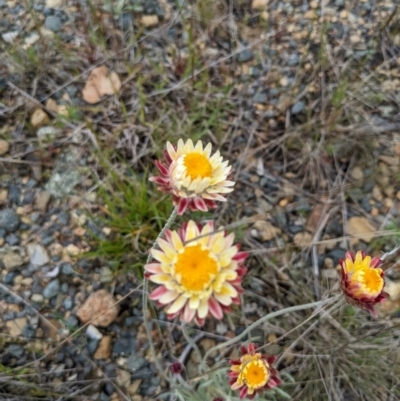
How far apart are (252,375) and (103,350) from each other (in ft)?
2.81

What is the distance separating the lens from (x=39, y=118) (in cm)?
287

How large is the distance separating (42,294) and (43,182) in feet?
2.02

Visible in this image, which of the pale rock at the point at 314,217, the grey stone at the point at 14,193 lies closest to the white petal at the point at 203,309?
the pale rock at the point at 314,217

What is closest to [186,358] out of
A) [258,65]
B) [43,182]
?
[43,182]

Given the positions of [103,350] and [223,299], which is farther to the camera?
[103,350]

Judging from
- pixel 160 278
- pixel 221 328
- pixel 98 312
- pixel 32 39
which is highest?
pixel 32 39

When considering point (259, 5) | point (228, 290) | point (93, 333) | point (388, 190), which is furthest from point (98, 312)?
point (259, 5)

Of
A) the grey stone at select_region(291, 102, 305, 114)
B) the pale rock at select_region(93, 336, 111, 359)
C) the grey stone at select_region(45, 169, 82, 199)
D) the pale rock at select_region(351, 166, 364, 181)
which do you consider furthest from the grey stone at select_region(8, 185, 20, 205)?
the pale rock at select_region(351, 166, 364, 181)

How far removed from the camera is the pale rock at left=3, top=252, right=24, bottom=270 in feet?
8.29

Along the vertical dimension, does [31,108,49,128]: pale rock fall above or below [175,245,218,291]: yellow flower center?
below

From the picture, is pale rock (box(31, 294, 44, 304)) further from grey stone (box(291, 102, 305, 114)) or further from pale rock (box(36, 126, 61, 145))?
grey stone (box(291, 102, 305, 114))

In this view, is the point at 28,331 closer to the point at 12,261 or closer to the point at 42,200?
the point at 12,261

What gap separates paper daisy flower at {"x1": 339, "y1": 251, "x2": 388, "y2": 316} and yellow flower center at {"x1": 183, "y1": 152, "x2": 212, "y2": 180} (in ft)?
1.94

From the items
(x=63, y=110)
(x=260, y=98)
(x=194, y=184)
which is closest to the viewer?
(x=194, y=184)
